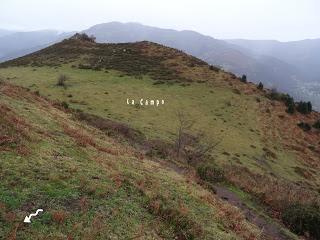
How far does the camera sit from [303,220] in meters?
25.0

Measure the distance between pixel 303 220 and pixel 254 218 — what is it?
3.20m

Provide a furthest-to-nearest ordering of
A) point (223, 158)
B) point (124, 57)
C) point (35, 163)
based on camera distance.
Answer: point (124, 57)
point (223, 158)
point (35, 163)

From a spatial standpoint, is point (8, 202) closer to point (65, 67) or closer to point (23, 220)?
point (23, 220)

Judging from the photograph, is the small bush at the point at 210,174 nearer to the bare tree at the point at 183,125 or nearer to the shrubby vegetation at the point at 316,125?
the bare tree at the point at 183,125

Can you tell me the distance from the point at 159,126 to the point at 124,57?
37011 mm

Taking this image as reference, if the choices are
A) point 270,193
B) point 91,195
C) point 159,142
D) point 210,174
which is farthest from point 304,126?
point 91,195

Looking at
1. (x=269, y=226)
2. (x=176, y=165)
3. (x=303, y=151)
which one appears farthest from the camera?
(x=303, y=151)

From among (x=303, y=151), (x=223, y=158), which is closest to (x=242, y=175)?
(x=223, y=158)

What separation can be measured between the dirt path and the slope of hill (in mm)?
114

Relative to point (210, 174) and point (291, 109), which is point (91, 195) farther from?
point (291, 109)

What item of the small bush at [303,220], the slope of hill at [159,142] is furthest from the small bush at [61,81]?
the small bush at [303,220]

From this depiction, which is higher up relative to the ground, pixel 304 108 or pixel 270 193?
pixel 270 193

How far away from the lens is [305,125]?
60.5 metres

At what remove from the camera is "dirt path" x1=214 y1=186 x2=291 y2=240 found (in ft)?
73.4
